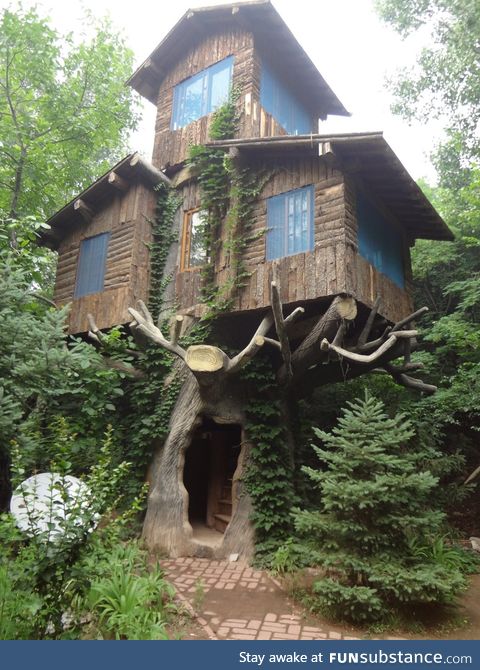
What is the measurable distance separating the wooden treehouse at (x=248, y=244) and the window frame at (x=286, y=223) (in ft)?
0.08

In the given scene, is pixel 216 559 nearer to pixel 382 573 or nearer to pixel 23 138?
pixel 382 573

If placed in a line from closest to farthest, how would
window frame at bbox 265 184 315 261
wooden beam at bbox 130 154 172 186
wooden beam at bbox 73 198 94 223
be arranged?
window frame at bbox 265 184 315 261
wooden beam at bbox 130 154 172 186
wooden beam at bbox 73 198 94 223

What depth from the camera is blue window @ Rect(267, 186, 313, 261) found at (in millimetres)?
7820

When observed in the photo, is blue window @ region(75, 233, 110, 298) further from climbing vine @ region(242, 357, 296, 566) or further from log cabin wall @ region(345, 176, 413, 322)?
log cabin wall @ region(345, 176, 413, 322)

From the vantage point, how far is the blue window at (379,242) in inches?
322

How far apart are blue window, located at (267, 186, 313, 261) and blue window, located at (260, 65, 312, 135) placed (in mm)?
3134

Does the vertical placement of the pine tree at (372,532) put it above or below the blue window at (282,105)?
below

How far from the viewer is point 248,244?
8.48 m

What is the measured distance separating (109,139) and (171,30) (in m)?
4.33

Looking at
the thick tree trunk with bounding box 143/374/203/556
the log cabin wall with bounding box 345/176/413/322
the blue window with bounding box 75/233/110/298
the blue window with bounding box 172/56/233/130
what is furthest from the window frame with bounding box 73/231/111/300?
the log cabin wall with bounding box 345/176/413/322

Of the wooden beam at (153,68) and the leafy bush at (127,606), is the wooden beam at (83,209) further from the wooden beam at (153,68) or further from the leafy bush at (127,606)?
the leafy bush at (127,606)

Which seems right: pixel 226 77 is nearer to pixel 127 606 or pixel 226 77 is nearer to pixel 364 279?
pixel 364 279

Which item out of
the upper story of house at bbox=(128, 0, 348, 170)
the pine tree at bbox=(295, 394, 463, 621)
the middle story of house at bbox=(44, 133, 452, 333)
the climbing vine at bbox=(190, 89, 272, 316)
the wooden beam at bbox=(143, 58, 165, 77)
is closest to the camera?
the pine tree at bbox=(295, 394, 463, 621)

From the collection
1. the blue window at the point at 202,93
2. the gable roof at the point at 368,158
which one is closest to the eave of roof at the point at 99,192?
the blue window at the point at 202,93
